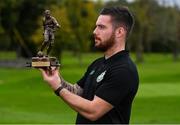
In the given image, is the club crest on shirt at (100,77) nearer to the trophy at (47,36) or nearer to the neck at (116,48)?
the neck at (116,48)

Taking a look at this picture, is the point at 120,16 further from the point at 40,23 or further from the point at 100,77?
the point at 40,23

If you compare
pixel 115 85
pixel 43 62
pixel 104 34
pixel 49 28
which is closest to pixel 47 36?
pixel 49 28

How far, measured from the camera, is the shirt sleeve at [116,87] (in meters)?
4.95

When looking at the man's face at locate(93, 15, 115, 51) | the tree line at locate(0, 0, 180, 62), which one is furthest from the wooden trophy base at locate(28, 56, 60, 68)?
the tree line at locate(0, 0, 180, 62)

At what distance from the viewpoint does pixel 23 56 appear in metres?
74.8

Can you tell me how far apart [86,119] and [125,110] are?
1.09 feet

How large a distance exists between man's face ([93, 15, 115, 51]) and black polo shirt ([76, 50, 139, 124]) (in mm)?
130

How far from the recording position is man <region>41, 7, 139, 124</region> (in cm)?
492

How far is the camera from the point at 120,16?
508 centimetres

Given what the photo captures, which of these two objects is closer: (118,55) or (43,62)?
(43,62)

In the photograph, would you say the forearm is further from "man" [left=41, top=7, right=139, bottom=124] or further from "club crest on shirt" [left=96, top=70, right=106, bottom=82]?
"club crest on shirt" [left=96, top=70, right=106, bottom=82]

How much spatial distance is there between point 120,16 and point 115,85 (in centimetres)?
57

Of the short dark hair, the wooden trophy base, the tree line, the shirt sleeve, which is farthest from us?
the tree line

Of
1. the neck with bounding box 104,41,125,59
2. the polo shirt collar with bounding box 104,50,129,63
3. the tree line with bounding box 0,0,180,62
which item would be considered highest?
the neck with bounding box 104,41,125,59
